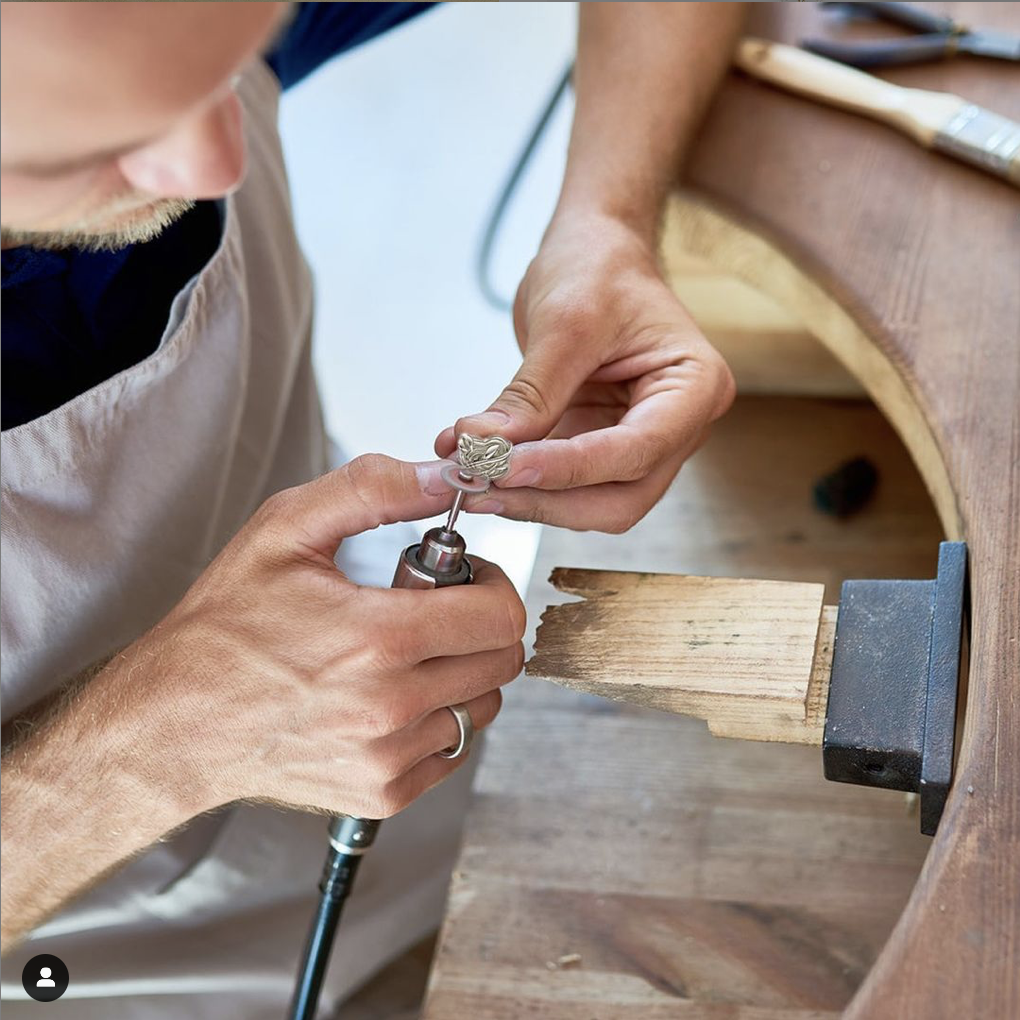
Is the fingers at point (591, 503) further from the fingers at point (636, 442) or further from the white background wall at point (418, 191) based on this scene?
the white background wall at point (418, 191)

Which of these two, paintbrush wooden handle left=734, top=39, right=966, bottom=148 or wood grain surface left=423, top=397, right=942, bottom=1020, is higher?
paintbrush wooden handle left=734, top=39, right=966, bottom=148

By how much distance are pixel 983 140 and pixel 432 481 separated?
523 millimetres

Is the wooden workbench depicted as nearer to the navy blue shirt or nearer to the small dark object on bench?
the small dark object on bench

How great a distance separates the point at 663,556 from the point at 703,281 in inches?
13.3

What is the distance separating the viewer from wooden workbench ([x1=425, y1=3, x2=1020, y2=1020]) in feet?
2.42

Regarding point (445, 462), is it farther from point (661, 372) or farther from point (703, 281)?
point (703, 281)

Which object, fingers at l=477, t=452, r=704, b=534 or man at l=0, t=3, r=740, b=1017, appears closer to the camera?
man at l=0, t=3, r=740, b=1017

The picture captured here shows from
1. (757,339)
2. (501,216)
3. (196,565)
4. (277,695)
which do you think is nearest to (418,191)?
(501,216)

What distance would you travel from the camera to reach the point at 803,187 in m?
0.89

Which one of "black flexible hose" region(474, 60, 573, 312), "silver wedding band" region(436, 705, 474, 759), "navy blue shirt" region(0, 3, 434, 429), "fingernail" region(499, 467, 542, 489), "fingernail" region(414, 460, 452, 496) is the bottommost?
"silver wedding band" region(436, 705, 474, 759)

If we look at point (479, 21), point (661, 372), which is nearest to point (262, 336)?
point (661, 372)

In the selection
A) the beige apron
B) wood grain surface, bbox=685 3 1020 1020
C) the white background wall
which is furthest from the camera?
the white background wall

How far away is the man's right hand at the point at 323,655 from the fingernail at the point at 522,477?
3cm

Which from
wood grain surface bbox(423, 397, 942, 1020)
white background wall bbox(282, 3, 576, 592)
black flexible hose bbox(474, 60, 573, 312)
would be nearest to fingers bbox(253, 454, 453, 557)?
wood grain surface bbox(423, 397, 942, 1020)
